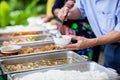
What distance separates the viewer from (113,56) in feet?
7.13

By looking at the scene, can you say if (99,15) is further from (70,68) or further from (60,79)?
(60,79)

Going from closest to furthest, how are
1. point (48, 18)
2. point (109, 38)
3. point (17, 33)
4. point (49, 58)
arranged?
1. point (109, 38)
2. point (49, 58)
3. point (17, 33)
4. point (48, 18)

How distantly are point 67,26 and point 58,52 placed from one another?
2.92ft

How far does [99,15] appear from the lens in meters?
2.05

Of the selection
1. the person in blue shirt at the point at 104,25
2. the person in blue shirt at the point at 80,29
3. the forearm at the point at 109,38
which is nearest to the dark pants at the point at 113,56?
the person in blue shirt at the point at 104,25

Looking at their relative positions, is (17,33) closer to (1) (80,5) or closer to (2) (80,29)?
(2) (80,29)

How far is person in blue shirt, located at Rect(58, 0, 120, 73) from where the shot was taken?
1.86m

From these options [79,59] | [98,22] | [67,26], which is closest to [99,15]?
[98,22]

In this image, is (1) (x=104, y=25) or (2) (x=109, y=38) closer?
(2) (x=109, y=38)

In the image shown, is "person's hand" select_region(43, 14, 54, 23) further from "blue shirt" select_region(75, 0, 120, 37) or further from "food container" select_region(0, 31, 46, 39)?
"blue shirt" select_region(75, 0, 120, 37)

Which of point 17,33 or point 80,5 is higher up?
point 80,5

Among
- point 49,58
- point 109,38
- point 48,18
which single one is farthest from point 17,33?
point 109,38

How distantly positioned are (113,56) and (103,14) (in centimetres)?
39

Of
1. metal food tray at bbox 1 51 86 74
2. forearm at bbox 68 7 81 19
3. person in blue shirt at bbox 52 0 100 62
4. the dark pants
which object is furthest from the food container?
the dark pants
